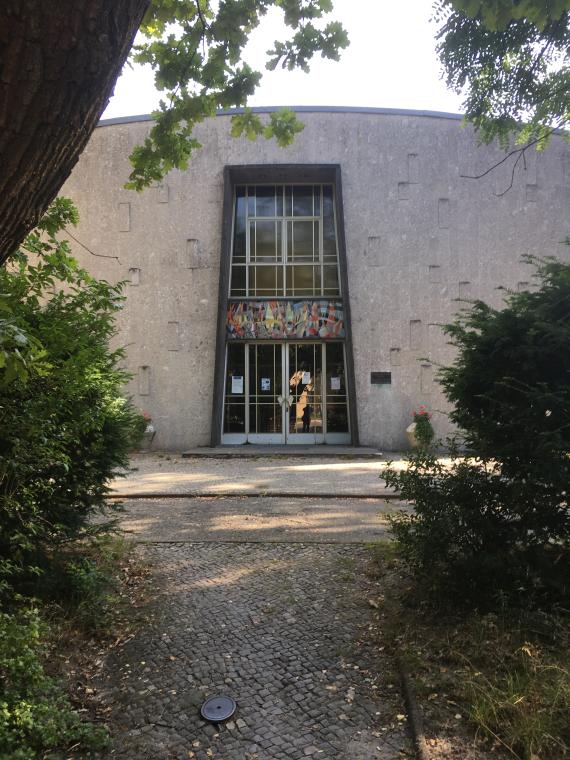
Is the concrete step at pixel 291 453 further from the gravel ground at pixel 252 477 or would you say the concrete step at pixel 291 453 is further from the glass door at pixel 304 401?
the glass door at pixel 304 401

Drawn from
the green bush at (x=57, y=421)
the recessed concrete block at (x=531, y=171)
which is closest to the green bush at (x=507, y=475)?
the green bush at (x=57, y=421)

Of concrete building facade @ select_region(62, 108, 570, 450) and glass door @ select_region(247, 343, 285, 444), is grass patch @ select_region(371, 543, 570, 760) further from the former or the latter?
concrete building facade @ select_region(62, 108, 570, 450)

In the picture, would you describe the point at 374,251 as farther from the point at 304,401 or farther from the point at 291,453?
the point at 291,453

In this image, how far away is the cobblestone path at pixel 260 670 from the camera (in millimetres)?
2664

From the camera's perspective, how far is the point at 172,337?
1552 cm

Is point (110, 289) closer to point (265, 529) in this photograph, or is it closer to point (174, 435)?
point (265, 529)

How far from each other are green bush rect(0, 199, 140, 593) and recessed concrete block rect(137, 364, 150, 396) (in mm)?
10824

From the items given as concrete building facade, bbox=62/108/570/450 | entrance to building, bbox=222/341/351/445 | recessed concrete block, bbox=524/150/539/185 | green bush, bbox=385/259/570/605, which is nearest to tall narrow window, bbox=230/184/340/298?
concrete building facade, bbox=62/108/570/450

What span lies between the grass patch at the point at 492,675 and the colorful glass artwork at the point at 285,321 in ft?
39.8

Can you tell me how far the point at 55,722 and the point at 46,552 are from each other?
1.58 meters

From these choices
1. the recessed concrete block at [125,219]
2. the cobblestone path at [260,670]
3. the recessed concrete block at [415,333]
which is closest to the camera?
the cobblestone path at [260,670]

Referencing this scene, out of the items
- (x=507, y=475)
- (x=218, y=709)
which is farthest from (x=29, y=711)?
(x=507, y=475)

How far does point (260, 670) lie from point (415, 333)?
1318 centimetres

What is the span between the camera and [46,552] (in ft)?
12.8
